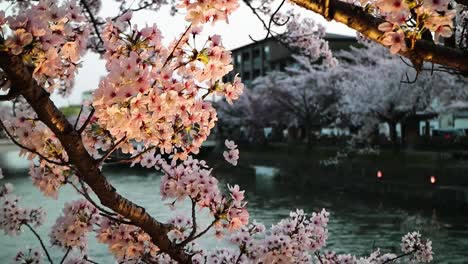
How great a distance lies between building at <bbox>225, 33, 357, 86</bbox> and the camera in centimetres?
4394

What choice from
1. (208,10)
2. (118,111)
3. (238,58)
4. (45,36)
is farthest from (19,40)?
(238,58)

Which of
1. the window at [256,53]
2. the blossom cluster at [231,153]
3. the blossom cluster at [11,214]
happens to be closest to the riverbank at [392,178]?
the blossom cluster at [11,214]

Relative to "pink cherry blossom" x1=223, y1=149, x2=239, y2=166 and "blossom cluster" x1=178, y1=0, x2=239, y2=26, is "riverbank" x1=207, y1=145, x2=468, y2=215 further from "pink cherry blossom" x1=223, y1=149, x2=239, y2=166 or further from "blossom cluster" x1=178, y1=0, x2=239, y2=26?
"blossom cluster" x1=178, y1=0, x2=239, y2=26

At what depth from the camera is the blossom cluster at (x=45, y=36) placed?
1397mm

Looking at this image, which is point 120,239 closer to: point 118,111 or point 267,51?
point 118,111

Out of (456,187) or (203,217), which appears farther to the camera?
(456,187)

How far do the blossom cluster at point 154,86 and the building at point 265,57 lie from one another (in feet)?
127

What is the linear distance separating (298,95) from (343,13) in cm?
3125

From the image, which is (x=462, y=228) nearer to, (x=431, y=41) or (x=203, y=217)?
(x=203, y=217)

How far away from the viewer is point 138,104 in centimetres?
180

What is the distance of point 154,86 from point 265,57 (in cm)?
5454

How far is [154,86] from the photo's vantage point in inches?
75.6

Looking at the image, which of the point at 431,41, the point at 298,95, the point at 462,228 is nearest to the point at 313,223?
the point at 431,41

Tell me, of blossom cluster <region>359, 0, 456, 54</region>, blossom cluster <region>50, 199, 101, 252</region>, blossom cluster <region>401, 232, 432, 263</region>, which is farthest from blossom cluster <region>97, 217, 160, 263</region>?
blossom cluster <region>401, 232, 432, 263</region>
